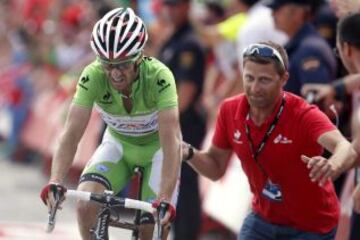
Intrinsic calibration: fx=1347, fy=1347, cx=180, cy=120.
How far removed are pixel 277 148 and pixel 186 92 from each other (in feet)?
13.6

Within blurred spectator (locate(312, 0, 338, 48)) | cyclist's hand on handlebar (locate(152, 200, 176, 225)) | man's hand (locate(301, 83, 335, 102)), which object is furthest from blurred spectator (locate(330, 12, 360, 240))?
blurred spectator (locate(312, 0, 338, 48))

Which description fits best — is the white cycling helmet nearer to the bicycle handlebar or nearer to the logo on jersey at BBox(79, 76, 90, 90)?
the logo on jersey at BBox(79, 76, 90, 90)

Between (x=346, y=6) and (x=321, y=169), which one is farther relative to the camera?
(x=346, y=6)

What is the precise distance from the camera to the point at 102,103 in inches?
331

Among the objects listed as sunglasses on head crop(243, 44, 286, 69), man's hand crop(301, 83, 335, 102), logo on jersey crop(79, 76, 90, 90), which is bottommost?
logo on jersey crop(79, 76, 90, 90)

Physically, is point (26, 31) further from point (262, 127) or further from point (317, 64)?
point (262, 127)

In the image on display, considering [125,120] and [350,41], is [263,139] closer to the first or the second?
[350,41]

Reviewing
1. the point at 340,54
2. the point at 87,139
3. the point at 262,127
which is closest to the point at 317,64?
the point at 340,54

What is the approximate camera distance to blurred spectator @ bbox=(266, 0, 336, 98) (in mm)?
9703

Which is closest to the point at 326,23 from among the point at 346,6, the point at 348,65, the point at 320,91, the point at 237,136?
the point at 346,6

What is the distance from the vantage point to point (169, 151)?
7828 millimetres

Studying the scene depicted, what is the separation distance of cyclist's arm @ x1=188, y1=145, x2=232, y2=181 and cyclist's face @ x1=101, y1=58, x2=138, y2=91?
24.5 inches

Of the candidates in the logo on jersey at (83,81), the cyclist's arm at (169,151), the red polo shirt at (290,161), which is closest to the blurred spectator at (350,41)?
the red polo shirt at (290,161)

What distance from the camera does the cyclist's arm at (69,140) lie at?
26.2ft
